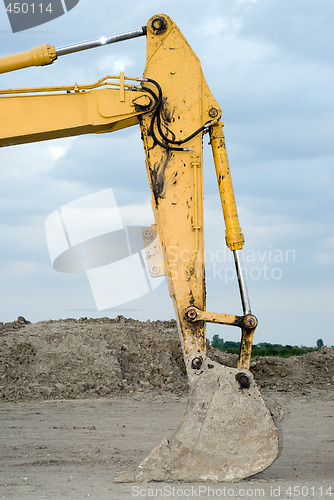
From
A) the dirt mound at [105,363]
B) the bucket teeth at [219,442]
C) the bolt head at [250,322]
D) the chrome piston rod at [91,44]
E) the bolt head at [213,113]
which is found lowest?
the dirt mound at [105,363]

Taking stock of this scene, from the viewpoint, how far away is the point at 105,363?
1421 centimetres

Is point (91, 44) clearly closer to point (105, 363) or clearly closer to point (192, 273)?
point (192, 273)

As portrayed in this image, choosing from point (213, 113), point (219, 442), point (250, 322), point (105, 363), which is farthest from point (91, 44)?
point (105, 363)

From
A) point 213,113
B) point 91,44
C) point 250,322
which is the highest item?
point 91,44

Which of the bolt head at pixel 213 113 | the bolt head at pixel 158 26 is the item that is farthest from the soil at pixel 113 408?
the bolt head at pixel 158 26

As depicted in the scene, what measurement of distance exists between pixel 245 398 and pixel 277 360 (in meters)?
9.96

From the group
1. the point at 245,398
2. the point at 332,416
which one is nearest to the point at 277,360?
the point at 332,416

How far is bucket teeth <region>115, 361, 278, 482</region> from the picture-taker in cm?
605

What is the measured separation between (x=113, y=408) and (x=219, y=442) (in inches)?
243

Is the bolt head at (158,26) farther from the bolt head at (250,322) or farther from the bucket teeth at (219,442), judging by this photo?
the bucket teeth at (219,442)

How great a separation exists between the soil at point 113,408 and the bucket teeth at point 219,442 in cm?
17

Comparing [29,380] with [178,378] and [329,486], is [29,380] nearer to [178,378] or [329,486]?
[178,378]

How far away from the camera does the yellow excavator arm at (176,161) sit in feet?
20.2

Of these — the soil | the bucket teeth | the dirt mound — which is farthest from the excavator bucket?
the dirt mound
